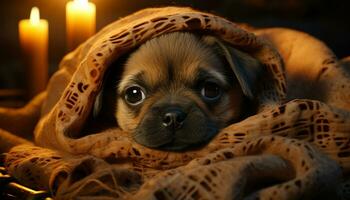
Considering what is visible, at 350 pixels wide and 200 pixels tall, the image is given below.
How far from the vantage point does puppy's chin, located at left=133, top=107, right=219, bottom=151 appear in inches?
66.7

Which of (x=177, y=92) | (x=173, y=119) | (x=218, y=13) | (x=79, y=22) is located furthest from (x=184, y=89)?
(x=218, y=13)

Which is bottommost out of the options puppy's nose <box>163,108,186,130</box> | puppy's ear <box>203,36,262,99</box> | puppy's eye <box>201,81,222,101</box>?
puppy's nose <box>163,108,186,130</box>

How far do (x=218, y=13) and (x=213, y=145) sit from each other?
187 centimetres

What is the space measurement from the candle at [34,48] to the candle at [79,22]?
138 millimetres

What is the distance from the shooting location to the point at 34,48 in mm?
2490

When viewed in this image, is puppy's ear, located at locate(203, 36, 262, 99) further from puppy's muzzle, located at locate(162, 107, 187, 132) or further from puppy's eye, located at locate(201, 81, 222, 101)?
puppy's muzzle, located at locate(162, 107, 187, 132)

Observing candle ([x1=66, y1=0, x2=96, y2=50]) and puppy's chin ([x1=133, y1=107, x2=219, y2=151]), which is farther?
candle ([x1=66, y1=0, x2=96, y2=50])

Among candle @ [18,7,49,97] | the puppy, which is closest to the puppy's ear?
the puppy

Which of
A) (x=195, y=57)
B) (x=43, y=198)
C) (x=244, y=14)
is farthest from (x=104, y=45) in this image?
(x=244, y=14)

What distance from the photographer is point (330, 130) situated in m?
1.58

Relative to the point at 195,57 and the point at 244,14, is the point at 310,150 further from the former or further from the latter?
the point at 244,14

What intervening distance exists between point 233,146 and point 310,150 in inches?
9.5

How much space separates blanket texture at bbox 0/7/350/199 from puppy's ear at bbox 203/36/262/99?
2cm

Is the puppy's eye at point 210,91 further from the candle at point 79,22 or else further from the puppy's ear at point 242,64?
the candle at point 79,22
